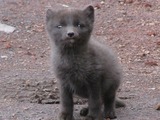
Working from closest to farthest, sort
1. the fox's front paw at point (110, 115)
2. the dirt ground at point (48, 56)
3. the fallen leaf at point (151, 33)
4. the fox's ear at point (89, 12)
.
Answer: the fox's ear at point (89, 12)
the fox's front paw at point (110, 115)
the dirt ground at point (48, 56)
the fallen leaf at point (151, 33)

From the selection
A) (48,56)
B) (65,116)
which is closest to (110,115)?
(65,116)

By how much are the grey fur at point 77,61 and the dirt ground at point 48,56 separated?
1.24 ft

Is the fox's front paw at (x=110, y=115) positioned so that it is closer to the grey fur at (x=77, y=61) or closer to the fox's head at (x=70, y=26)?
the grey fur at (x=77, y=61)

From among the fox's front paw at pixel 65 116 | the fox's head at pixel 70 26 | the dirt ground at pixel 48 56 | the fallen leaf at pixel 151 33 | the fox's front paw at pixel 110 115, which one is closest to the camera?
the fox's head at pixel 70 26

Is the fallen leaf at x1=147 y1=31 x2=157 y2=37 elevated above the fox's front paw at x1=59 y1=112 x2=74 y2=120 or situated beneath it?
situated beneath

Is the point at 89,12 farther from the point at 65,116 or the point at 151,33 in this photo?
the point at 151,33

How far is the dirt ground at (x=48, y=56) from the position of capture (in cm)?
634

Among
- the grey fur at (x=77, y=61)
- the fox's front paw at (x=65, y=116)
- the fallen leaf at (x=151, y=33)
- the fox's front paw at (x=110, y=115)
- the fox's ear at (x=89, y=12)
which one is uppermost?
the fox's ear at (x=89, y=12)

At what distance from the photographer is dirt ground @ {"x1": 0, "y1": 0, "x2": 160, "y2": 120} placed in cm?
634

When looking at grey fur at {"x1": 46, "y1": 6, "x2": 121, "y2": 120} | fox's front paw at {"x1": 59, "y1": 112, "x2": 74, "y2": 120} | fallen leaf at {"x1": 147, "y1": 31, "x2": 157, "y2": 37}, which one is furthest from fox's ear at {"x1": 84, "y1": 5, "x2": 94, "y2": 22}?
fallen leaf at {"x1": 147, "y1": 31, "x2": 157, "y2": 37}

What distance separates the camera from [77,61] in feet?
18.6

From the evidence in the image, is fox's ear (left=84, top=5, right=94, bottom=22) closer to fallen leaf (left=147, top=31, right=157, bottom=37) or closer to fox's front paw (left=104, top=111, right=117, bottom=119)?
fox's front paw (left=104, top=111, right=117, bottom=119)

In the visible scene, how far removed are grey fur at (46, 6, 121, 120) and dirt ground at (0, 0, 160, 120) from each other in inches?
14.9

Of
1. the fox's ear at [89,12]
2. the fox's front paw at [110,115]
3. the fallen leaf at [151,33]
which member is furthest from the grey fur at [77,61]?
the fallen leaf at [151,33]
